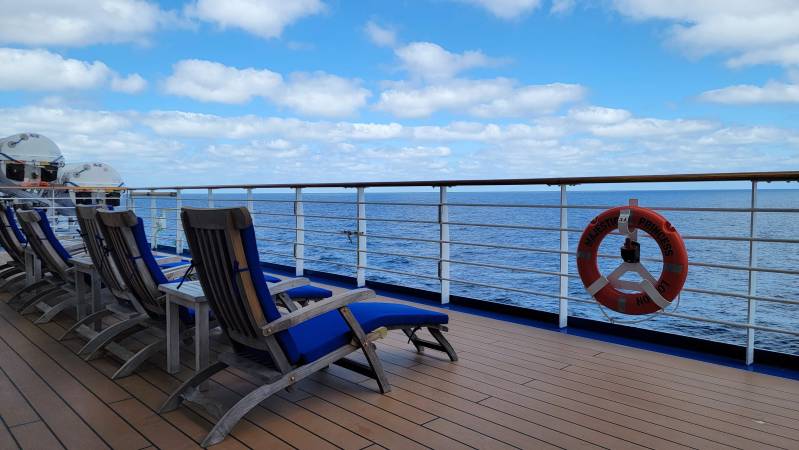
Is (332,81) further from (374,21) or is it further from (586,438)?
(586,438)

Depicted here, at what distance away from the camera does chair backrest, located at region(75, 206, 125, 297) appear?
8.87 ft

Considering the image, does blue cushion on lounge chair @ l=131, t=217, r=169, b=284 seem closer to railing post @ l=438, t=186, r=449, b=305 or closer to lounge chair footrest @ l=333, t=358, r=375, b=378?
lounge chair footrest @ l=333, t=358, r=375, b=378

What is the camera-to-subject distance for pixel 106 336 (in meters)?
2.63

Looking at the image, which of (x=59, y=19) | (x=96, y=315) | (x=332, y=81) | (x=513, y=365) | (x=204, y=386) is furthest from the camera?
(x=332, y=81)

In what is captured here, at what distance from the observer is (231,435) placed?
1826 millimetres

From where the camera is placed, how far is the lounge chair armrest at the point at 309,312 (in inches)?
72.6

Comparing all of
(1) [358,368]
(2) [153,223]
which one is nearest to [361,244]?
(1) [358,368]

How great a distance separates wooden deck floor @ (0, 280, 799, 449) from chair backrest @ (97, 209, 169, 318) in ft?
1.21

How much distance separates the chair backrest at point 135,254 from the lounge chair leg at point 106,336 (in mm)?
226

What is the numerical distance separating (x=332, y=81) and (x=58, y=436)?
2784 cm

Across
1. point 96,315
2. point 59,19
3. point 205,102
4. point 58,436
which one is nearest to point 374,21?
point 205,102

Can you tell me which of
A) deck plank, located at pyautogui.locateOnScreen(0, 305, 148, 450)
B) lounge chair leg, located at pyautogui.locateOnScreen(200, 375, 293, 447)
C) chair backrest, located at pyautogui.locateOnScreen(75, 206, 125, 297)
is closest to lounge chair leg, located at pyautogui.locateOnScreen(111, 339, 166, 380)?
deck plank, located at pyautogui.locateOnScreen(0, 305, 148, 450)

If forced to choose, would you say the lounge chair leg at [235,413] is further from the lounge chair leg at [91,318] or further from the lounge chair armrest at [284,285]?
the lounge chair leg at [91,318]

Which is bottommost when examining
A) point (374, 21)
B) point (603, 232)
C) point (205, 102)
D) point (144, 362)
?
point (144, 362)
